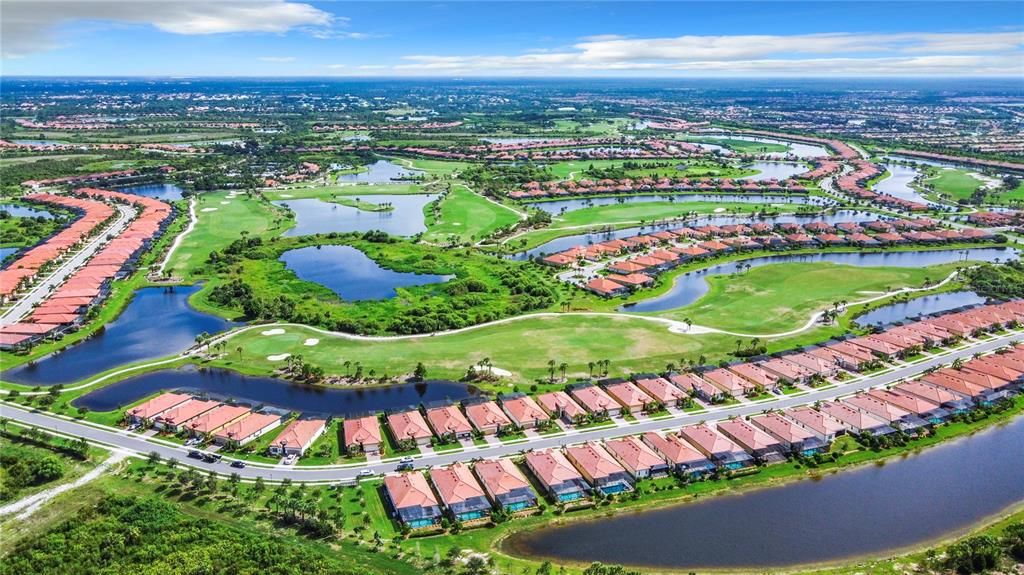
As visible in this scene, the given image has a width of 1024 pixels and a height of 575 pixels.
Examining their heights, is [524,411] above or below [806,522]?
above

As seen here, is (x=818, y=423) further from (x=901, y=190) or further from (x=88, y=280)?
(x=901, y=190)

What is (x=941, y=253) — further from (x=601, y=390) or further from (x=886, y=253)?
(x=601, y=390)

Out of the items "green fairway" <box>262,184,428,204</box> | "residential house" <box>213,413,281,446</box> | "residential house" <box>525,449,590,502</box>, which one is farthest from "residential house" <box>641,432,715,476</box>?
"green fairway" <box>262,184,428,204</box>

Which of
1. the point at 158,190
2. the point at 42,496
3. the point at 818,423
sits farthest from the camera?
the point at 158,190

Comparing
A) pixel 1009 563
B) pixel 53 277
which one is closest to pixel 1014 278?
pixel 1009 563

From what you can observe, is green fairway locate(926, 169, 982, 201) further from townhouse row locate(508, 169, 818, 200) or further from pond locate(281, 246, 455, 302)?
pond locate(281, 246, 455, 302)

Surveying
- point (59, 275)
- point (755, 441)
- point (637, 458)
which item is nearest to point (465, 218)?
point (59, 275)
